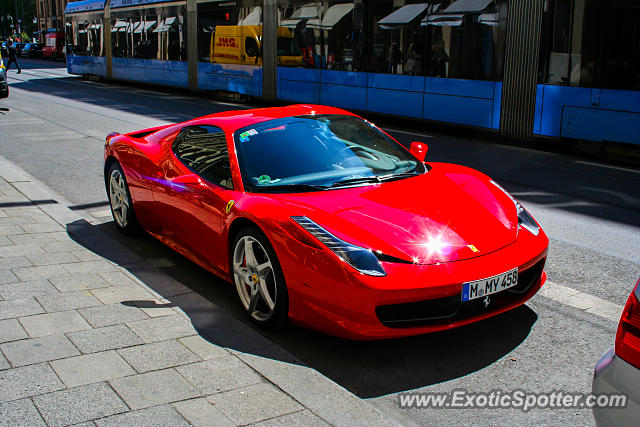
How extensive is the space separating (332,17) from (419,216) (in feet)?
43.8

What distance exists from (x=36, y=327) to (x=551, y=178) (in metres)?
7.34

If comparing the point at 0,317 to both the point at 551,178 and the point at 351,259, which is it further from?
the point at 551,178

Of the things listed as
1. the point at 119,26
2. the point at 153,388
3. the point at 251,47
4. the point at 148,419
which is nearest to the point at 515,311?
the point at 153,388

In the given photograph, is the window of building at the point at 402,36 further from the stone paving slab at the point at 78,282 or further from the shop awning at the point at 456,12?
the stone paving slab at the point at 78,282

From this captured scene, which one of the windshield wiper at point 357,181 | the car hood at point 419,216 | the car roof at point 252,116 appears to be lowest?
the car hood at point 419,216

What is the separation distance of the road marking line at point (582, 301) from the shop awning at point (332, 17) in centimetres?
1223

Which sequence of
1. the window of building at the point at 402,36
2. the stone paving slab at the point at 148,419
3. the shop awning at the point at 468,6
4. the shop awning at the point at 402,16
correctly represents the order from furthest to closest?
the shop awning at the point at 402,16 < the window of building at the point at 402,36 < the shop awning at the point at 468,6 < the stone paving slab at the point at 148,419

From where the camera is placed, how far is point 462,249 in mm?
3637

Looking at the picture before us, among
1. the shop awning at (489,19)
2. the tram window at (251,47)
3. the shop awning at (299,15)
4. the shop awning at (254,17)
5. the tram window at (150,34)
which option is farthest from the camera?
the tram window at (150,34)

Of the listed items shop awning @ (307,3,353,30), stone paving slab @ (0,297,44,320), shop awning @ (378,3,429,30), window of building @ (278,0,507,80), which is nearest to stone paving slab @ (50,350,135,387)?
stone paving slab @ (0,297,44,320)

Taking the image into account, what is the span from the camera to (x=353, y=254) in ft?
11.6

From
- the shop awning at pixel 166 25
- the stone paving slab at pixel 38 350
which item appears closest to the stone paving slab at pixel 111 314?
the stone paving slab at pixel 38 350

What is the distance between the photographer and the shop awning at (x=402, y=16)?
1406cm

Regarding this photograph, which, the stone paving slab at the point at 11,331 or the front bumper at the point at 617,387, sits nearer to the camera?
the front bumper at the point at 617,387
